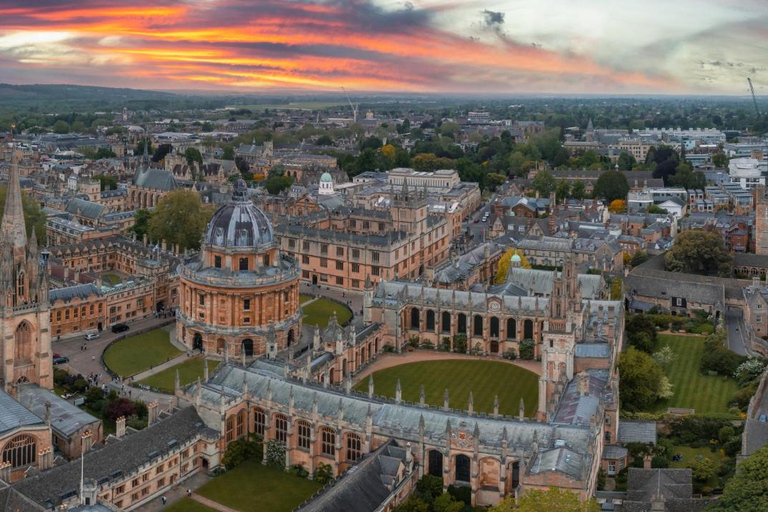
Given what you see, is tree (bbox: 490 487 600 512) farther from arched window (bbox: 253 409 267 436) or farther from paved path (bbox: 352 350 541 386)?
paved path (bbox: 352 350 541 386)

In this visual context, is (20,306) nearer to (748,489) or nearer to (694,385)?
(748,489)

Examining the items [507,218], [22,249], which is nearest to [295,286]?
[22,249]

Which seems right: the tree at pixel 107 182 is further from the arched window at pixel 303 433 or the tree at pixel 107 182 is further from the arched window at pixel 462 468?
the arched window at pixel 462 468

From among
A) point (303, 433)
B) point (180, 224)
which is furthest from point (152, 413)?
point (180, 224)

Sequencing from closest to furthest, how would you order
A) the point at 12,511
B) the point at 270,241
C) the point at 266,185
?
the point at 12,511
the point at 270,241
the point at 266,185

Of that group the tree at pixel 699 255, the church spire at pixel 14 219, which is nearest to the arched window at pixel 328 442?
the church spire at pixel 14 219

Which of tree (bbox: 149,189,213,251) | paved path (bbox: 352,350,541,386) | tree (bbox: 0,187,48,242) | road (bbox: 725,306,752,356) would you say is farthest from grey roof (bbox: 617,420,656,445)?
tree (bbox: 0,187,48,242)

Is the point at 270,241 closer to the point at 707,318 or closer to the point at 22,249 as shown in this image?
the point at 22,249
